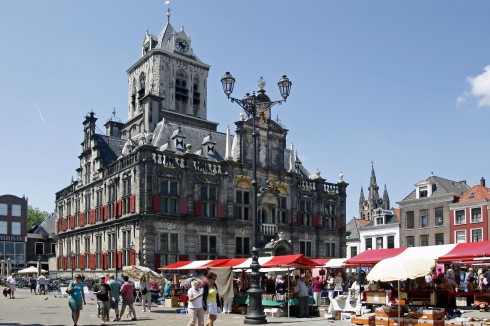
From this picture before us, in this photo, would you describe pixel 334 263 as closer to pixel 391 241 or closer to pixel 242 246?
pixel 242 246

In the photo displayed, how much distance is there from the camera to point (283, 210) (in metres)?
46.1

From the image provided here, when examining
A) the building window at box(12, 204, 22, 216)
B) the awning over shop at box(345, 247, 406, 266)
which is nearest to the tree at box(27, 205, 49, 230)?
the building window at box(12, 204, 22, 216)

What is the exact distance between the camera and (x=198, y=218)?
40438 mm

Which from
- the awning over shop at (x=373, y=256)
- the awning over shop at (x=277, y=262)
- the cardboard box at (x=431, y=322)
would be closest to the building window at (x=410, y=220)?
the awning over shop at (x=277, y=262)

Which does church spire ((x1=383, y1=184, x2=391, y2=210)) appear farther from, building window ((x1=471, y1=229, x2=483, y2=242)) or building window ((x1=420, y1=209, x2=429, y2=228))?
building window ((x1=471, y1=229, x2=483, y2=242))

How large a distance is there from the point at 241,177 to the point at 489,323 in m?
30.2

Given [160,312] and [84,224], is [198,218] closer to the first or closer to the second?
[84,224]

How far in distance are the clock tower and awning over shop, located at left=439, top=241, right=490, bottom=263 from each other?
33.7 metres

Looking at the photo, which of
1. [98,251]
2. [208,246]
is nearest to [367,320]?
[208,246]

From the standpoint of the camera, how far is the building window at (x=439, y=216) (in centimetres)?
5381

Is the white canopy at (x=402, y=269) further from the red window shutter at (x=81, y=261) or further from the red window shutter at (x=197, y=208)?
the red window shutter at (x=81, y=261)

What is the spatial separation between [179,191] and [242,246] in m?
Result: 6.99

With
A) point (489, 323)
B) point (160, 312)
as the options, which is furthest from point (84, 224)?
point (489, 323)

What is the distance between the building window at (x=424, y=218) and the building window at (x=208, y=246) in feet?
79.9
